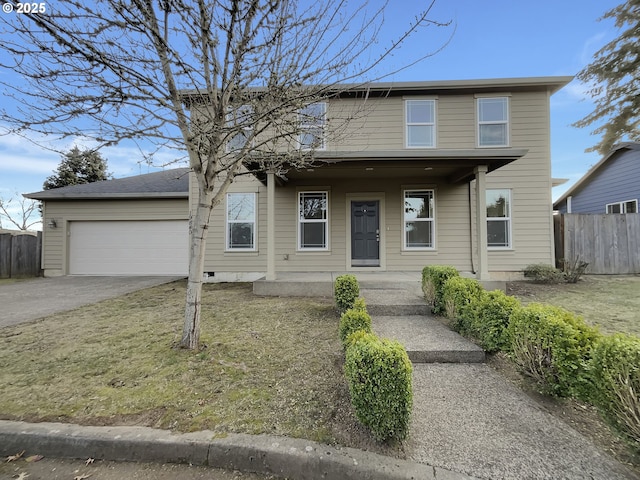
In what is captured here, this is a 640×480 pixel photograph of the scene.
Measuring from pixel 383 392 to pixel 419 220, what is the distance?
7.32m

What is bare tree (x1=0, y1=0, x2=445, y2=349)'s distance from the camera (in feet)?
9.84

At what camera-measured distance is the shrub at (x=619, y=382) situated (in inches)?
67.9

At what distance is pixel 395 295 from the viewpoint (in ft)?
18.9

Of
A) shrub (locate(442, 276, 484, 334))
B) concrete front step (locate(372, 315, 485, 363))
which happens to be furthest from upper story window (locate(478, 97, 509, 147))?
concrete front step (locate(372, 315, 485, 363))

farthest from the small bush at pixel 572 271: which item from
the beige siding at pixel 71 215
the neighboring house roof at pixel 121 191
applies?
the beige siding at pixel 71 215

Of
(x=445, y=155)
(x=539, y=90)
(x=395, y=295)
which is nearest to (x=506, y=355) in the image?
(x=395, y=295)

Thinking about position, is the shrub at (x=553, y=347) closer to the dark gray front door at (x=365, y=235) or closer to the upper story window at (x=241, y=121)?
the upper story window at (x=241, y=121)

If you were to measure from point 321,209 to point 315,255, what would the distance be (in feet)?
4.45

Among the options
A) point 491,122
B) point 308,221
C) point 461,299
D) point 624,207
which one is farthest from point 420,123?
point 624,207

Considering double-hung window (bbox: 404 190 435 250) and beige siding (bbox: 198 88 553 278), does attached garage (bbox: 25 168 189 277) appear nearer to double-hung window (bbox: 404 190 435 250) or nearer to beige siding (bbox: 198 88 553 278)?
beige siding (bbox: 198 88 553 278)

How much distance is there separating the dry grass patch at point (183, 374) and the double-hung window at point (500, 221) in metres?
6.00

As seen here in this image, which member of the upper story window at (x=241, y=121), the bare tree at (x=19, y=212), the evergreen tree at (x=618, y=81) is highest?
the evergreen tree at (x=618, y=81)

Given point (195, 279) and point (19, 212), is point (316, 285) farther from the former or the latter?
point (19, 212)

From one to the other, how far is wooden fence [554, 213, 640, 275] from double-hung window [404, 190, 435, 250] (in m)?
4.15
